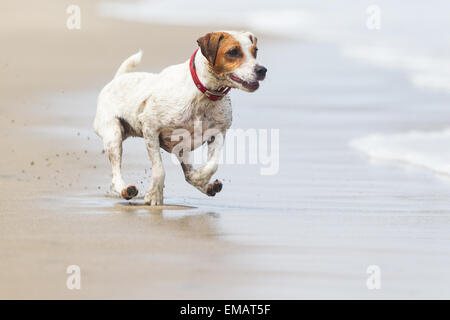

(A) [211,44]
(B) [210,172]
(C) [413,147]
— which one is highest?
(C) [413,147]

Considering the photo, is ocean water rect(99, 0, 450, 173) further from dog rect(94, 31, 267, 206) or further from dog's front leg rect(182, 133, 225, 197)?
dog's front leg rect(182, 133, 225, 197)

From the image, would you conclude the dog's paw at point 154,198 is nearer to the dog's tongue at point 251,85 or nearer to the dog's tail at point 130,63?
the dog's tongue at point 251,85

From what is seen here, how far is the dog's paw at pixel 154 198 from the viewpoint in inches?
290

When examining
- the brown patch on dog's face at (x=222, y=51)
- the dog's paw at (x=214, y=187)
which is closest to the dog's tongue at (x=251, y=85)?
the brown patch on dog's face at (x=222, y=51)

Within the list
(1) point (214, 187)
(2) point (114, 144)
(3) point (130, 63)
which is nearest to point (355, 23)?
(3) point (130, 63)

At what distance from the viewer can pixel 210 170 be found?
725 cm

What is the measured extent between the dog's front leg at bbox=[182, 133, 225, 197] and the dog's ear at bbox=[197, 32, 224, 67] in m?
0.68

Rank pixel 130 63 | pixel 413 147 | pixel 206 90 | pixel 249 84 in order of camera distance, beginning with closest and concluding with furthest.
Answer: pixel 249 84
pixel 206 90
pixel 130 63
pixel 413 147

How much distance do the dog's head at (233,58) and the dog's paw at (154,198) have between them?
1.04m

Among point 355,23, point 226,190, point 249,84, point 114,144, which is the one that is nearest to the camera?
point 249,84

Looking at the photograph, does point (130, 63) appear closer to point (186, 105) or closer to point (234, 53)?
Answer: point (186, 105)

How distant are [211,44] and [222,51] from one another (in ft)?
0.30

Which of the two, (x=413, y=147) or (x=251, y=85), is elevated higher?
(x=413, y=147)

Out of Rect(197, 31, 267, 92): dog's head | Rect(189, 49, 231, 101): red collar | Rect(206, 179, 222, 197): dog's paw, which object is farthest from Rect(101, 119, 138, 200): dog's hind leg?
Rect(197, 31, 267, 92): dog's head
